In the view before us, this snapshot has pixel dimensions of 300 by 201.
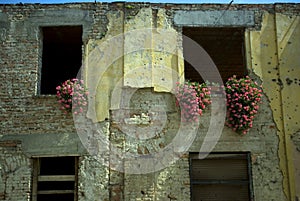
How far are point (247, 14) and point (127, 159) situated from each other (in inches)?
183

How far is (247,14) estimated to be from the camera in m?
9.88

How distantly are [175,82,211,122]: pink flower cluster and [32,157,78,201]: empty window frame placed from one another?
2.70 meters

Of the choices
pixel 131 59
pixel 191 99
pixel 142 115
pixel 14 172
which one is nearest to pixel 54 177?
pixel 14 172

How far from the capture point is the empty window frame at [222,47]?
10516 mm

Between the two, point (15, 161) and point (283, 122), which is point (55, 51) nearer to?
point (15, 161)

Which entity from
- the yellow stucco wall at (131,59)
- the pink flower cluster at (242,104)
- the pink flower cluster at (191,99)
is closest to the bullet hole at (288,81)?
the pink flower cluster at (242,104)

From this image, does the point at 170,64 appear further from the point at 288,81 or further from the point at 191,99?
the point at 288,81

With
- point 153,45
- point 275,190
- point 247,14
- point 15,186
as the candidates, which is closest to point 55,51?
point 153,45

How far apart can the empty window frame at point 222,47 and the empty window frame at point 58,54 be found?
124 inches

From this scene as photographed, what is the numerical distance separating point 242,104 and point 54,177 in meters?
4.57

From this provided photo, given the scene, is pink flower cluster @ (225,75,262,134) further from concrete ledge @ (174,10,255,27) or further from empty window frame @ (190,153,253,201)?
concrete ledge @ (174,10,255,27)

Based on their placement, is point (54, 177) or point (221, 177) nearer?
point (54, 177)

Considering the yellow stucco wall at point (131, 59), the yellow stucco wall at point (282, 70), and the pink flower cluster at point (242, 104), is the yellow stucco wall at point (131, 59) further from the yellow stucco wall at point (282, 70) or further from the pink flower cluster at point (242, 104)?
the yellow stucco wall at point (282, 70)

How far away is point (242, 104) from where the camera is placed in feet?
29.8
